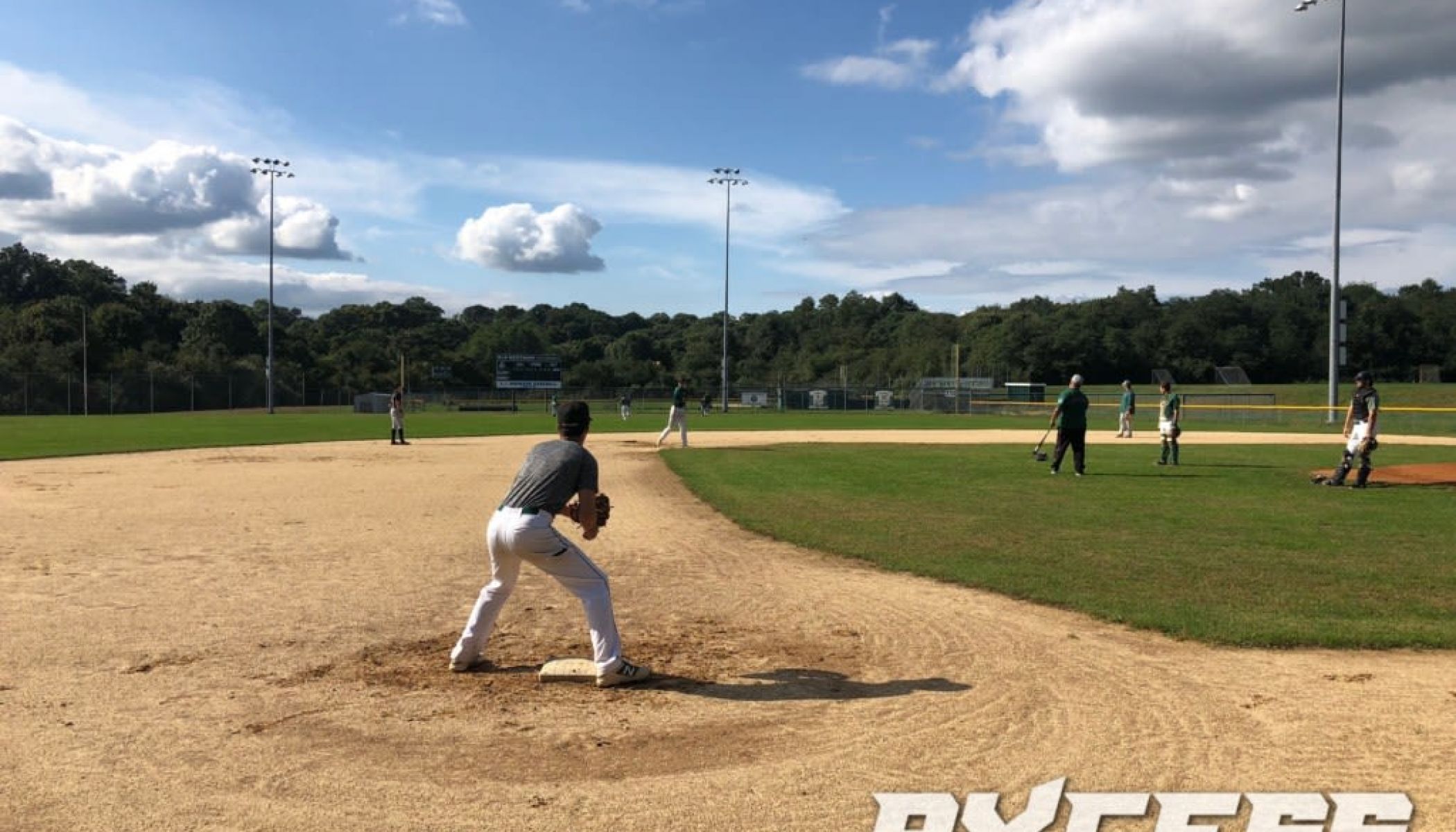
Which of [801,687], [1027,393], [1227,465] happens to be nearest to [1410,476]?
[1227,465]

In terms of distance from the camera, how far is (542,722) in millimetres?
5055

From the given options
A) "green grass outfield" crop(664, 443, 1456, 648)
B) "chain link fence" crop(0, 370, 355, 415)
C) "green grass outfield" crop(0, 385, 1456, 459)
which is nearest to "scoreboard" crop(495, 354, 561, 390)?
"green grass outfield" crop(0, 385, 1456, 459)

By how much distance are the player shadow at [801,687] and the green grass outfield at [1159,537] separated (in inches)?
92.9

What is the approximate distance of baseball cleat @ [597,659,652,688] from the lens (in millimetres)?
5617

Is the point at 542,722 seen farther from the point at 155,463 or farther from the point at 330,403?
the point at 330,403

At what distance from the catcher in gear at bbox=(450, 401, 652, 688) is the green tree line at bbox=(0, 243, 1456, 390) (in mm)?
74496

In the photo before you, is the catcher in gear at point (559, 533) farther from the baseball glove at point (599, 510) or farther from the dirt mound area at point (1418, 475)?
the dirt mound area at point (1418, 475)

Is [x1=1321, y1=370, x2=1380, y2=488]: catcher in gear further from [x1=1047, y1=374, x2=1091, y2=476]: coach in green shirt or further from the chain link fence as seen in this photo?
the chain link fence

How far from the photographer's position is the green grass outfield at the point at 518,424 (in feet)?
99.5

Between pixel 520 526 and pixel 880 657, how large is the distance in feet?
8.23

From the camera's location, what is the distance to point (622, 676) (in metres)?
5.65

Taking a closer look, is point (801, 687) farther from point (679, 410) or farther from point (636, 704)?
point (679, 410)

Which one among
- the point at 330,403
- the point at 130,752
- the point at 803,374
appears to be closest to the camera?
the point at 130,752

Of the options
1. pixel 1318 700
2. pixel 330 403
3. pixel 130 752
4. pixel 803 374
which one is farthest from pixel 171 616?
pixel 803 374
